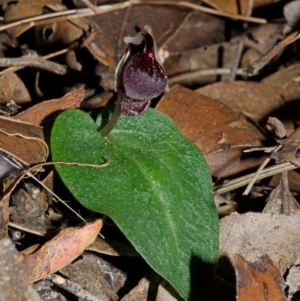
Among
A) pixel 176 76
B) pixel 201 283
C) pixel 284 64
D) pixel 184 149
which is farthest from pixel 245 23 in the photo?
pixel 201 283

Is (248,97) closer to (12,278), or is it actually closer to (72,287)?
(72,287)

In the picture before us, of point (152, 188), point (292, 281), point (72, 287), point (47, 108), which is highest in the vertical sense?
point (47, 108)

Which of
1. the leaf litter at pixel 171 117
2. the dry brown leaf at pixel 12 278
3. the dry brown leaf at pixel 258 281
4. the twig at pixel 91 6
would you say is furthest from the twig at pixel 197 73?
the dry brown leaf at pixel 12 278

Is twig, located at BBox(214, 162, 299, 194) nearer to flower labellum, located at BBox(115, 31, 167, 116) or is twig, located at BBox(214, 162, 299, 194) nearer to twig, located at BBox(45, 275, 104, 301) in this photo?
flower labellum, located at BBox(115, 31, 167, 116)

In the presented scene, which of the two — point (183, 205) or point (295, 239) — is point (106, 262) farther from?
point (295, 239)

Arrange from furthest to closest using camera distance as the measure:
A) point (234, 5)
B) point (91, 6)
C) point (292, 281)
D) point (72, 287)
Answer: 1. point (234, 5)
2. point (91, 6)
3. point (292, 281)
4. point (72, 287)

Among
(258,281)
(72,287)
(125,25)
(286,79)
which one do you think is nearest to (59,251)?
(72,287)

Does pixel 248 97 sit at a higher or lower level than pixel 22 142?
lower

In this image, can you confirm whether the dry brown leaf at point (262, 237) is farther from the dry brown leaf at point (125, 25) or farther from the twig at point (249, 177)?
the dry brown leaf at point (125, 25)
